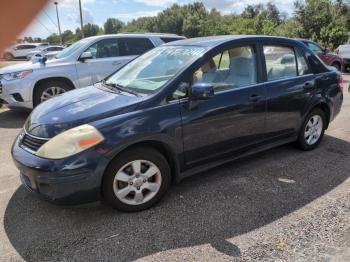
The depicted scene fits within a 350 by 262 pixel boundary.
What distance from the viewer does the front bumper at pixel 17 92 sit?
713cm

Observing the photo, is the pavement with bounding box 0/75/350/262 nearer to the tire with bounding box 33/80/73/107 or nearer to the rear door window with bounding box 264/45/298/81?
the rear door window with bounding box 264/45/298/81

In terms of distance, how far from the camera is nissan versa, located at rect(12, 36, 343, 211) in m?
3.12

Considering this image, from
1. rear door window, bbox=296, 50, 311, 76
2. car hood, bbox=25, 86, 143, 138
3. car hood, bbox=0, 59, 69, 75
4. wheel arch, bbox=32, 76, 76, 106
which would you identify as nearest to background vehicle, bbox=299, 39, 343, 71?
rear door window, bbox=296, 50, 311, 76

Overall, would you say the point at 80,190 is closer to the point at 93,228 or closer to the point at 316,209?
the point at 93,228

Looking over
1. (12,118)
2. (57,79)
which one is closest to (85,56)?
(57,79)

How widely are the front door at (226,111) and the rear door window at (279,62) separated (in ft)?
0.75

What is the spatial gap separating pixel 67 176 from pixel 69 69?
4980 millimetres

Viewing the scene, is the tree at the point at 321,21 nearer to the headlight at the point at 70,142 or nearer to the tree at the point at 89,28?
the headlight at the point at 70,142

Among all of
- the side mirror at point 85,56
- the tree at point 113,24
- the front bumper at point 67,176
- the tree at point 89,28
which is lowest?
the front bumper at point 67,176

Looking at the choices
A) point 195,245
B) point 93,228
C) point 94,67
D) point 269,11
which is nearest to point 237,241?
point 195,245

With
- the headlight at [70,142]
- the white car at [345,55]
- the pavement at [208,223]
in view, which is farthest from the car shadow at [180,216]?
the white car at [345,55]

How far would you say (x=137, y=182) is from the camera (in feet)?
11.2

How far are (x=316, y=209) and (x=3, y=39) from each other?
133 inches

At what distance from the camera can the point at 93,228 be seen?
323cm
